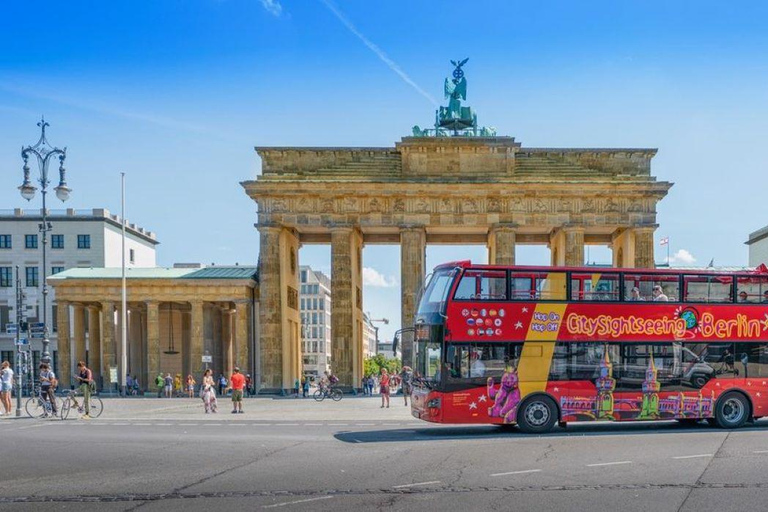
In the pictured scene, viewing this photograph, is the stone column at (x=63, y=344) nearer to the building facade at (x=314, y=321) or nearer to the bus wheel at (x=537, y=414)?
the bus wheel at (x=537, y=414)

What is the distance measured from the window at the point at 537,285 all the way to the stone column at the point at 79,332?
161 feet

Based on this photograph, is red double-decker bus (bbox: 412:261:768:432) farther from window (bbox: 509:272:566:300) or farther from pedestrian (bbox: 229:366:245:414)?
pedestrian (bbox: 229:366:245:414)

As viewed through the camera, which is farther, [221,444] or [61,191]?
[61,191]

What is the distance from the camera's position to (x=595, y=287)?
23.7 m

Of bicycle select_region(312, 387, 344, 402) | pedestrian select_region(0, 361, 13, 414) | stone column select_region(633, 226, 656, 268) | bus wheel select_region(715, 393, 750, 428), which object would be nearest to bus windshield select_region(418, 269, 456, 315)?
bus wheel select_region(715, 393, 750, 428)

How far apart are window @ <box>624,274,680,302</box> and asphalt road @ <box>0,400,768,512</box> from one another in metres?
3.48

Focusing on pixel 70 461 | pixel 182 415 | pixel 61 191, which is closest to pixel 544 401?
pixel 70 461

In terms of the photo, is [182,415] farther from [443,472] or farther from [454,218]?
[454,218]

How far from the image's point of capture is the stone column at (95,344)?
6650cm

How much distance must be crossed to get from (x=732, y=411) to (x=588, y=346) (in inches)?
186

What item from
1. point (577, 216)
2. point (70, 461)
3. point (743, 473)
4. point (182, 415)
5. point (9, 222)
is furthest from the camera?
point (9, 222)

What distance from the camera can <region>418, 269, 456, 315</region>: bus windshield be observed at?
23.1 m

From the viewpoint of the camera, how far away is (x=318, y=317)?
16188 centimetres

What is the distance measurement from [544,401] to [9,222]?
7193cm
